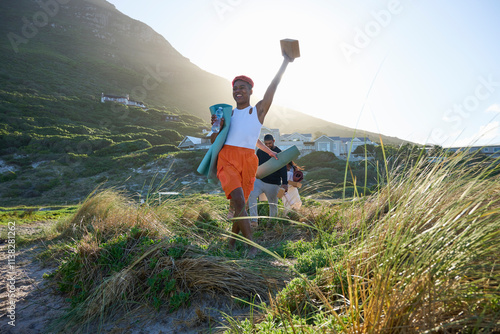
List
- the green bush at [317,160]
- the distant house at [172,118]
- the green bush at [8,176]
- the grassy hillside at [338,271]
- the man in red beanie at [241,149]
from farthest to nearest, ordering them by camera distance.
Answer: the distant house at [172,118], the green bush at [317,160], the green bush at [8,176], the man in red beanie at [241,149], the grassy hillside at [338,271]

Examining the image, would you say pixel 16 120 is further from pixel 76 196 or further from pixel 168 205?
pixel 168 205

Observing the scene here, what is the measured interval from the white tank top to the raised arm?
0.08m

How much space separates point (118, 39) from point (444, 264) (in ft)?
496

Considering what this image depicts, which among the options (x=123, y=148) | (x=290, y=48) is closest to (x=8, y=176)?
(x=123, y=148)

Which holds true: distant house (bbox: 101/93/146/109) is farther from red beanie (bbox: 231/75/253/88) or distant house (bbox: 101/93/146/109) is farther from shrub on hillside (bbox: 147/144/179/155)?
red beanie (bbox: 231/75/253/88)

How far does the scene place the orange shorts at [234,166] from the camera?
10.8 ft

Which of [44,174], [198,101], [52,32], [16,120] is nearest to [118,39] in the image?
[52,32]

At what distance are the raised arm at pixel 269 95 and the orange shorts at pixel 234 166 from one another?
0.47 meters

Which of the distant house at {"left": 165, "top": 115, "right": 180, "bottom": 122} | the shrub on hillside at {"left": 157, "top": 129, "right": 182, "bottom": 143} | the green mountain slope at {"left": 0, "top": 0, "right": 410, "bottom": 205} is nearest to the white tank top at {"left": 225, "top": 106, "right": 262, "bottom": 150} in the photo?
the green mountain slope at {"left": 0, "top": 0, "right": 410, "bottom": 205}

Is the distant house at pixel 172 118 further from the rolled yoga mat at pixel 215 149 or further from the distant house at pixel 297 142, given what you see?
the rolled yoga mat at pixel 215 149

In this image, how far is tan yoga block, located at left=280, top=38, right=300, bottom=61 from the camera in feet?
11.3

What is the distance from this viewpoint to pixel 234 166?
336cm

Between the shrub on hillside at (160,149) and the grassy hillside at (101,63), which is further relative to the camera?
the grassy hillside at (101,63)

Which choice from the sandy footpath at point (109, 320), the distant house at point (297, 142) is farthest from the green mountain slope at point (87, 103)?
the distant house at point (297, 142)
